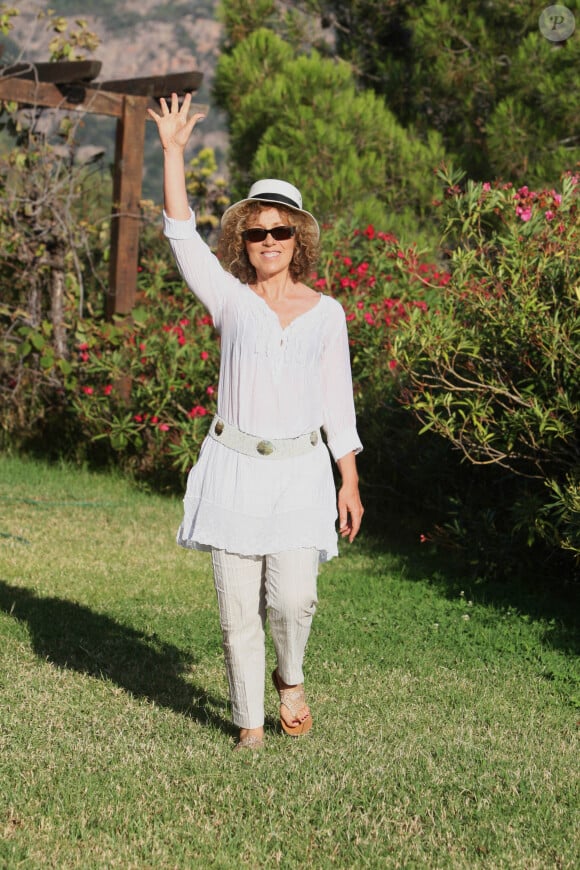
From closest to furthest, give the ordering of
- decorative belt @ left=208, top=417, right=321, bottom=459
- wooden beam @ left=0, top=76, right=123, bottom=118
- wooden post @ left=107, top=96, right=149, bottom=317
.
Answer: decorative belt @ left=208, top=417, right=321, bottom=459, wooden beam @ left=0, top=76, right=123, bottom=118, wooden post @ left=107, top=96, right=149, bottom=317

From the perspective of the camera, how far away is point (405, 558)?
8.13m

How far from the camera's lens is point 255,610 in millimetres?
4316

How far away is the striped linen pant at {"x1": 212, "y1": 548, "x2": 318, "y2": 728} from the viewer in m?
4.26

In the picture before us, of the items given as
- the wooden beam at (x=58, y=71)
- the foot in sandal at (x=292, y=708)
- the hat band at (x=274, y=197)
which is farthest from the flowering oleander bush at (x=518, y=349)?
the wooden beam at (x=58, y=71)

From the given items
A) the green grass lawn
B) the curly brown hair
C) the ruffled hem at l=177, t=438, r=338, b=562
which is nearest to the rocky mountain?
the green grass lawn

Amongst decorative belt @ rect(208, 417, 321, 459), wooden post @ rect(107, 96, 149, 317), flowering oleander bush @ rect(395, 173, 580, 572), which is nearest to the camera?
decorative belt @ rect(208, 417, 321, 459)

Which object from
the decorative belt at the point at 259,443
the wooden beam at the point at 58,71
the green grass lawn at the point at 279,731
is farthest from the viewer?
the wooden beam at the point at 58,71

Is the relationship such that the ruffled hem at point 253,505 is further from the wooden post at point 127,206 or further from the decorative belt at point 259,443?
the wooden post at point 127,206

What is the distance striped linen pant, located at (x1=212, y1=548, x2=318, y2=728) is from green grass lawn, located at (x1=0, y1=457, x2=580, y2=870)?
0.25 m

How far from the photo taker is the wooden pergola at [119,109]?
35.2 feet

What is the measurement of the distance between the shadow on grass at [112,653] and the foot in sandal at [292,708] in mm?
287

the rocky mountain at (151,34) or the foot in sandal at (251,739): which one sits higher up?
the rocky mountain at (151,34)

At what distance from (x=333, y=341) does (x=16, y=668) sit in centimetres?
224

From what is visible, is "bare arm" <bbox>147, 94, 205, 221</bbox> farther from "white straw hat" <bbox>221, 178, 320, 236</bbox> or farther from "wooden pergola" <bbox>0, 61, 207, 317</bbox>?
"wooden pergola" <bbox>0, 61, 207, 317</bbox>
